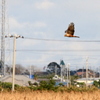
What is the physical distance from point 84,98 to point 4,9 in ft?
132

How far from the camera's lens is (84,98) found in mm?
17531

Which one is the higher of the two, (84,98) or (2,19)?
Result: (2,19)

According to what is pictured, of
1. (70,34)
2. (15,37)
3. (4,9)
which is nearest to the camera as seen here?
(70,34)

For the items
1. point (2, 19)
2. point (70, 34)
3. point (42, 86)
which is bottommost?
point (42, 86)

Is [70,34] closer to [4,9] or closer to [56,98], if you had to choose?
[56,98]

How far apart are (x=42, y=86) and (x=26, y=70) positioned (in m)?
131

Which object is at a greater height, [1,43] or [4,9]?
[4,9]

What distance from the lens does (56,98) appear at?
17344 millimetres

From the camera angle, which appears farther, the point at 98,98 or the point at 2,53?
the point at 2,53

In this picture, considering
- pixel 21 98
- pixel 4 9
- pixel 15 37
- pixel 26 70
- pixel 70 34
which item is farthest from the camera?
pixel 26 70

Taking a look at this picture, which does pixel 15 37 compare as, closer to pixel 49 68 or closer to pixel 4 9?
pixel 4 9

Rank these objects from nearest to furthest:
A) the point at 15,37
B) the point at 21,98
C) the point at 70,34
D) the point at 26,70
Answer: the point at 70,34 → the point at 21,98 → the point at 15,37 → the point at 26,70

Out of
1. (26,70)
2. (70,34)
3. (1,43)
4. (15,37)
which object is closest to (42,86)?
(15,37)

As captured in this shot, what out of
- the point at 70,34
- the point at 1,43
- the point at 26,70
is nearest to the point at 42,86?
the point at 1,43
